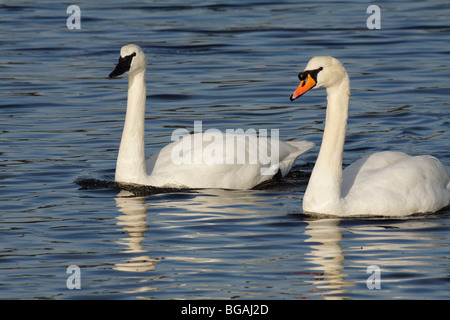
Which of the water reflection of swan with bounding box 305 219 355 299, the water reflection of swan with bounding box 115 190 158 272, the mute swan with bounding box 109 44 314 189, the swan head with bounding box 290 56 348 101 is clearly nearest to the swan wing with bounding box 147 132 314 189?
the mute swan with bounding box 109 44 314 189

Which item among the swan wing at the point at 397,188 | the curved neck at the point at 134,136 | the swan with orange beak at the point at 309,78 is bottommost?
the swan wing at the point at 397,188

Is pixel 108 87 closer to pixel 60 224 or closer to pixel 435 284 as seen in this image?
pixel 60 224

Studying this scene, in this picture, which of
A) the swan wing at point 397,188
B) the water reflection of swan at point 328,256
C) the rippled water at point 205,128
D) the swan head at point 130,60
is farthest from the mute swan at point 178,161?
the water reflection of swan at point 328,256

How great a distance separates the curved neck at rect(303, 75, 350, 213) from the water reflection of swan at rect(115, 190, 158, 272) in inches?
69.5

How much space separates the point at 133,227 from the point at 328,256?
215 centimetres

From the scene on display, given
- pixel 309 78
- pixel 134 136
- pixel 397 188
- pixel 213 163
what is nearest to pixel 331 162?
pixel 397 188

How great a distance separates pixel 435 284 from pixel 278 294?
4.28ft

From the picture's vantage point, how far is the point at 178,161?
12227mm

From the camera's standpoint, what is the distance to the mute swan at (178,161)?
12.2 metres

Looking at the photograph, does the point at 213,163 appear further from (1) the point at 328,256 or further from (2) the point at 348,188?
(1) the point at 328,256

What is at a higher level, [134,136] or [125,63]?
[125,63]

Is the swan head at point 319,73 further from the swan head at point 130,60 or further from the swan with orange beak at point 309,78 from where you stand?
the swan head at point 130,60

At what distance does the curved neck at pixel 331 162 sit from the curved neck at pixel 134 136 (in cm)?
244

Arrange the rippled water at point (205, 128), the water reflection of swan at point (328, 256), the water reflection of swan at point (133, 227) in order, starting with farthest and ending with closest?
the water reflection of swan at point (133, 227), the rippled water at point (205, 128), the water reflection of swan at point (328, 256)
